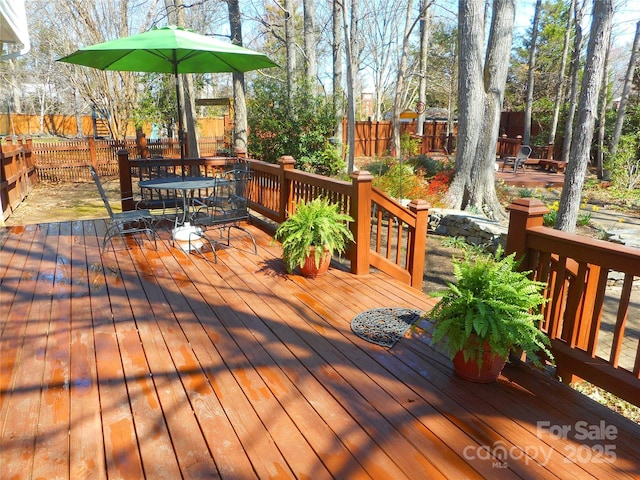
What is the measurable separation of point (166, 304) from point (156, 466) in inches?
67.7

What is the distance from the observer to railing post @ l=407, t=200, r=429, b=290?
409cm

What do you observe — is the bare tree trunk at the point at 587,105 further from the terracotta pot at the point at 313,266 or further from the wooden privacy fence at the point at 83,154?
the wooden privacy fence at the point at 83,154

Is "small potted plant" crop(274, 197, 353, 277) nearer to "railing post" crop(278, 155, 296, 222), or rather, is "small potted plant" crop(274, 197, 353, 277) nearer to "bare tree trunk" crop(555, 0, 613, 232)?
"railing post" crop(278, 155, 296, 222)

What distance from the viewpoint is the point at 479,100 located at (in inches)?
342

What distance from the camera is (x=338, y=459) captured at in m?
1.83

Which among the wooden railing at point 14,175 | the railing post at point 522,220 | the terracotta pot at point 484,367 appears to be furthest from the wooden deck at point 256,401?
the wooden railing at point 14,175

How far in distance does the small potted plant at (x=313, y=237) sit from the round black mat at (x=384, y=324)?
79 centimetres

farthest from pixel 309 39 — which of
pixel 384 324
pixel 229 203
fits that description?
pixel 384 324

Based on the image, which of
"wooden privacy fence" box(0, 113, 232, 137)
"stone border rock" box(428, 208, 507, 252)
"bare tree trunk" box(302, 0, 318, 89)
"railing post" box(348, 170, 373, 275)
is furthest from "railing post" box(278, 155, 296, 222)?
"wooden privacy fence" box(0, 113, 232, 137)

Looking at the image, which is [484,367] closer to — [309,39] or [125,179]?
[125,179]

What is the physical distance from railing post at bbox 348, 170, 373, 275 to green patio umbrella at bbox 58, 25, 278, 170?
1813 mm

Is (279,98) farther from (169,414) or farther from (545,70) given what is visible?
(545,70)

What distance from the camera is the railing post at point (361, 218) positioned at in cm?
392

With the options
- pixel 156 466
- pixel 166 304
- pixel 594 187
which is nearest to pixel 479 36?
pixel 594 187
